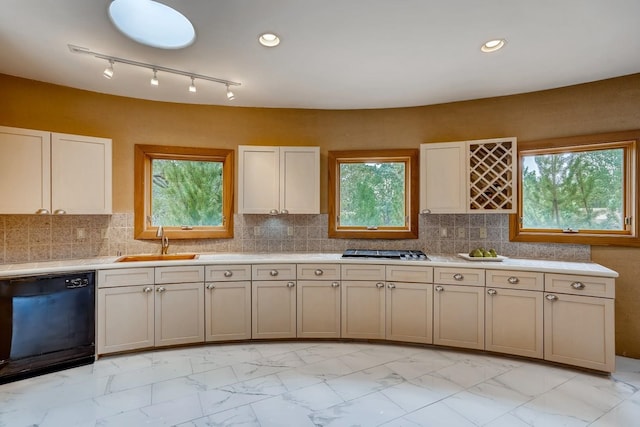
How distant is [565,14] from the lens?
2002 millimetres

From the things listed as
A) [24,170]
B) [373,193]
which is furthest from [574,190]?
[24,170]

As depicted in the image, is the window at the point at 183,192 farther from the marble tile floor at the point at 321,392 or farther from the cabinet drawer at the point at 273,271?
the marble tile floor at the point at 321,392

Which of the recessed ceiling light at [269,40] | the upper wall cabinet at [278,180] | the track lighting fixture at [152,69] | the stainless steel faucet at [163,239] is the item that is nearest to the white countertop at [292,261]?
the stainless steel faucet at [163,239]

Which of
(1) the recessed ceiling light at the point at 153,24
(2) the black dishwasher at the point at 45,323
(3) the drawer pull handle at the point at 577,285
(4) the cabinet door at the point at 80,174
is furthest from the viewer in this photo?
(4) the cabinet door at the point at 80,174

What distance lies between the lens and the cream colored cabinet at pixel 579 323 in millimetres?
2461

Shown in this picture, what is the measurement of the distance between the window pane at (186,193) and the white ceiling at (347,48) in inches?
30.0

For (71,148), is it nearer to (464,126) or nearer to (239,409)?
(239,409)

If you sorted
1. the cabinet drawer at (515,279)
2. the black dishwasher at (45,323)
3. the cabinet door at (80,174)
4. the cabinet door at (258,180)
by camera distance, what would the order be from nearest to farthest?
the black dishwasher at (45,323) → the cabinet drawer at (515,279) → the cabinet door at (80,174) → the cabinet door at (258,180)

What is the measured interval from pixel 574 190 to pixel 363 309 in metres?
2.41

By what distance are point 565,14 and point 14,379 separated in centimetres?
474

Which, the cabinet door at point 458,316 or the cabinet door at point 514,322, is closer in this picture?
the cabinet door at point 514,322

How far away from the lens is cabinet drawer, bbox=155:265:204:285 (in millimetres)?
2938

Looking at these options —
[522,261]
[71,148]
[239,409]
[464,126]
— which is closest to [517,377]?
[522,261]

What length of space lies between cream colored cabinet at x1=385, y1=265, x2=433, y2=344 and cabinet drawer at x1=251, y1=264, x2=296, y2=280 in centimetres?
97
